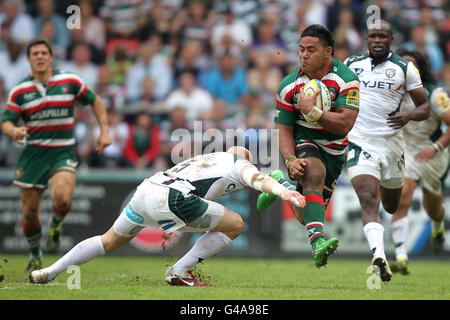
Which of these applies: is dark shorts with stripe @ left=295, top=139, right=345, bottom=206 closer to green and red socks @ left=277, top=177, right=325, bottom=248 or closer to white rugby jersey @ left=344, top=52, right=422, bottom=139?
green and red socks @ left=277, top=177, right=325, bottom=248

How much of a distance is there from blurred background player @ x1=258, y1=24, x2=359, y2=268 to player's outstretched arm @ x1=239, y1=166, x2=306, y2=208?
0.75m

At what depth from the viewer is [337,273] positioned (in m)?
10.8

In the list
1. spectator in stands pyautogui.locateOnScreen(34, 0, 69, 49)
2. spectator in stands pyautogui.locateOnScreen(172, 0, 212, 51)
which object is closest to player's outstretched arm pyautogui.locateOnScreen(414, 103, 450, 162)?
spectator in stands pyautogui.locateOnScreen(172, 0, 212, 51)

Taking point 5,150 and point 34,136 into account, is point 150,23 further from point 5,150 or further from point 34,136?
point 34,136

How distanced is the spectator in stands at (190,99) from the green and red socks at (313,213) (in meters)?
8.24

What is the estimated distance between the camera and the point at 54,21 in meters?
17.8

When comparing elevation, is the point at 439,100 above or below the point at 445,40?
below

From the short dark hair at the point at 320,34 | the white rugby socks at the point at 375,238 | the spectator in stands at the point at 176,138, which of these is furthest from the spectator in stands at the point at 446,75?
the short dark hair at the point at 320,34

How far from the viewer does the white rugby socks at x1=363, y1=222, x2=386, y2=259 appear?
805 centimetres

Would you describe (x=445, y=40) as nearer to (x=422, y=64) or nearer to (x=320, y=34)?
(x=422, y=64)

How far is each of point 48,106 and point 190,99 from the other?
5899mm

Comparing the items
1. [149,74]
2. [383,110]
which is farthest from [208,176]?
[149,74]
